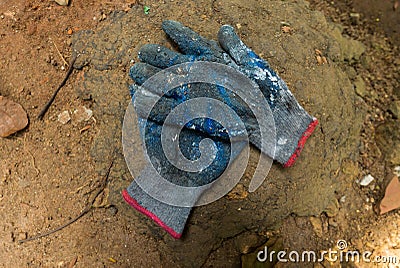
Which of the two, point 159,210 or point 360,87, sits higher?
point 360,87

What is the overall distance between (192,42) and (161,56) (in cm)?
12

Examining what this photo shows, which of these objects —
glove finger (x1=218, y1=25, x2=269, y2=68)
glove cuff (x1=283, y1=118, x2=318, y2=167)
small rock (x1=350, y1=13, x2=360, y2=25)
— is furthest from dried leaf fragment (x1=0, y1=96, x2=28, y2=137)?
small rock (x1=350, y1=13, x2=360, y2=25)

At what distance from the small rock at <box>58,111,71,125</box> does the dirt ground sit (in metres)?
0.01

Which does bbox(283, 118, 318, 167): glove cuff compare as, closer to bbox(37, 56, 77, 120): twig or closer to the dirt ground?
the dirt ground

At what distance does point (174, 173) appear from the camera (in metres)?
1.24

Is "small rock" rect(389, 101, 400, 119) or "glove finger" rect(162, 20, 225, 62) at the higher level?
"glove finger" rect(162, 20, 225, 62)

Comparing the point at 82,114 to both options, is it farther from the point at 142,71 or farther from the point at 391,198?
the point at 391,198

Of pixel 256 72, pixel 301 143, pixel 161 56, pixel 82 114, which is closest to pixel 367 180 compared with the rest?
pixel 301 143

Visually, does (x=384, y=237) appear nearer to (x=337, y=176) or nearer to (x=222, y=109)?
(x=337, y=176)

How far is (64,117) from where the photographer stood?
135 centimetres

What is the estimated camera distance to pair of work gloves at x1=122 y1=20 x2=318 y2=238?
1216mm

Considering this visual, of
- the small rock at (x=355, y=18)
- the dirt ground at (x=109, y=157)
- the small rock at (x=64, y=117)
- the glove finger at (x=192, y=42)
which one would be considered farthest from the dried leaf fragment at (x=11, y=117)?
the small rock at (x=355, y=18)

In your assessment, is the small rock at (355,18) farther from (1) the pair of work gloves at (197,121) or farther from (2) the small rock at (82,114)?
(2) the small rock at (82,114)

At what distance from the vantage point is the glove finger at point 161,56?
1229mm
